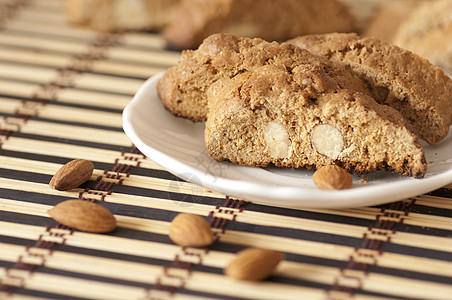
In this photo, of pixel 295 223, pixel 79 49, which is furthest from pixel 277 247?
pixel 79 49

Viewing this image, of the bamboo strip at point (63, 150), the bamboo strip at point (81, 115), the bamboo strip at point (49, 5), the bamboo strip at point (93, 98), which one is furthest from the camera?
the bamboo strip at point (49, 5)

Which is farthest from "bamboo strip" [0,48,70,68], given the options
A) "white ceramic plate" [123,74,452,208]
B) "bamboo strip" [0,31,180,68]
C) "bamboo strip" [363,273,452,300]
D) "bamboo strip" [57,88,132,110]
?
"bamboo strip" [363,273,452,300]

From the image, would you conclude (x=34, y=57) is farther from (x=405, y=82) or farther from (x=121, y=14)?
(x=405, y=82)

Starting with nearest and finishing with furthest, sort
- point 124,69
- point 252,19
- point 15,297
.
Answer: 1. point 15,297
2. point 124,69
3. point 252,19

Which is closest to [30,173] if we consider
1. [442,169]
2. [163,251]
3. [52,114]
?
[52,114]

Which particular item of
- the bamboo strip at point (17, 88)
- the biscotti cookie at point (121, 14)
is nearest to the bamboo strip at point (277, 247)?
the bamboo strip at point (17, 88)

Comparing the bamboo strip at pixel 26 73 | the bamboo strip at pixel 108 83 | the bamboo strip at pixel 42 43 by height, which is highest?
the bamboo strip at pixel 42 43

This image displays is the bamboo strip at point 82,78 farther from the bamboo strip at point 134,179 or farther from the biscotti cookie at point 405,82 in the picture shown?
the biscotti cookie at point 405,82
